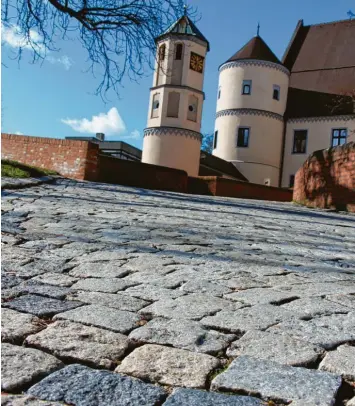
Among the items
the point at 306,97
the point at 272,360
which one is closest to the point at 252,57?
the point at 306,97

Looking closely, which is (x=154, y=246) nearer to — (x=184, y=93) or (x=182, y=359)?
(x=182, y=359)

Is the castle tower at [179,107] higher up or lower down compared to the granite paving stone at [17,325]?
higher up

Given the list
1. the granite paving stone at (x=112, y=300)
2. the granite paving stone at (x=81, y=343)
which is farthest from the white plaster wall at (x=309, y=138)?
the granite paving stone at (x=81, y=343)

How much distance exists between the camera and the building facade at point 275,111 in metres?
37.1

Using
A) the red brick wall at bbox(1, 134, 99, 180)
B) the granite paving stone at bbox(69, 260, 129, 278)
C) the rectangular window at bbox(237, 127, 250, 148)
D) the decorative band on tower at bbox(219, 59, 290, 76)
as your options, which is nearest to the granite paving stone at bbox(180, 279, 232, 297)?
the granite paving stone at bbox(69, 260, 129, 278)

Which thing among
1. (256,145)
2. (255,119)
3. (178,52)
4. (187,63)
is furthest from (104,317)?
(255,119)

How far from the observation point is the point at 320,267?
13.7 feet

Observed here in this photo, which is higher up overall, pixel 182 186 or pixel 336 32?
pixel 336 32

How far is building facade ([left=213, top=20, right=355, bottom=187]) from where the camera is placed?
37.1m

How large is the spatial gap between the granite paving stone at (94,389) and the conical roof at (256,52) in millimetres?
37789

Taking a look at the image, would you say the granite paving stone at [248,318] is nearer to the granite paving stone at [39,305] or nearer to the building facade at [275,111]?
the granite paving stone at [39,305]

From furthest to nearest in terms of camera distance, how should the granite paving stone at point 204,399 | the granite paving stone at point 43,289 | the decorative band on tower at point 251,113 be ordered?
the decorative band on tower at point 251,113 < the granite paving stone at point 43,289 < the granite paving stone at point 204,399

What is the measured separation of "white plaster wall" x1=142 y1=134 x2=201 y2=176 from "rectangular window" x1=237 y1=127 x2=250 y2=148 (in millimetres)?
4141

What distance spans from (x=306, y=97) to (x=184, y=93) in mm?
9833
